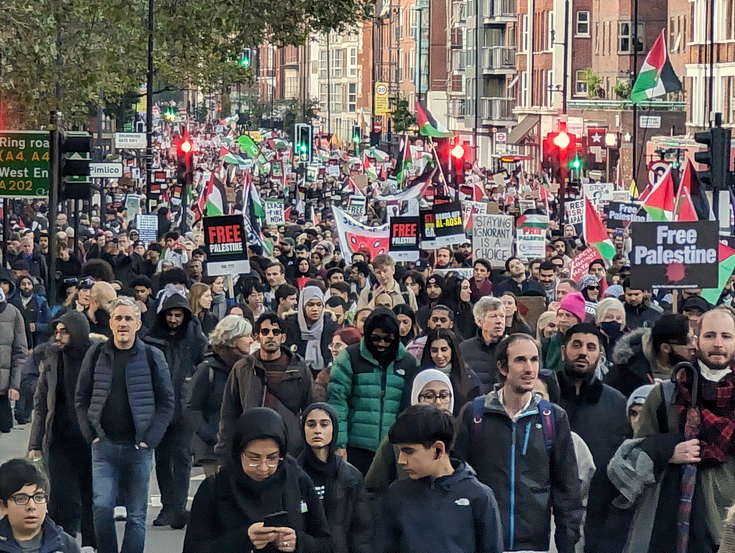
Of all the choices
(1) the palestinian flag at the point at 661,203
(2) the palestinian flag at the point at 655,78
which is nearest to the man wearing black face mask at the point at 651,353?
(1) the palestinian flag at the point at 661,203

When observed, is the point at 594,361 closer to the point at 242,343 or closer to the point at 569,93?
the point at 242,343

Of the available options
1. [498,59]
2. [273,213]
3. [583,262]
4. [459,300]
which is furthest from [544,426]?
[498,59]

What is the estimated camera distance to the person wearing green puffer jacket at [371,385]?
33.9ft

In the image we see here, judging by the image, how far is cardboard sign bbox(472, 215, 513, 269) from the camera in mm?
25531

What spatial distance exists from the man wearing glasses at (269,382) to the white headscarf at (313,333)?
399 cm

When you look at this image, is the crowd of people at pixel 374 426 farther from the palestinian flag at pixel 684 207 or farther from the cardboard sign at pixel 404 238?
the cardboard sign at pixel 404 238

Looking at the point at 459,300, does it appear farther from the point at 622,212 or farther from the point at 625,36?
the point at 625,36

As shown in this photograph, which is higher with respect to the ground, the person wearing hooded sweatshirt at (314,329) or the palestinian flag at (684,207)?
the palestinian flag at (684,207)

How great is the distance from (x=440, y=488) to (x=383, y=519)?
0.23 m

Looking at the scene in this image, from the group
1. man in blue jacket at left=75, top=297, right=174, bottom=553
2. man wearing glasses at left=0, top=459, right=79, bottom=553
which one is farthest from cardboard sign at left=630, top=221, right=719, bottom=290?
man wearing glasses at left=0, top=459, right=79, bottom=553

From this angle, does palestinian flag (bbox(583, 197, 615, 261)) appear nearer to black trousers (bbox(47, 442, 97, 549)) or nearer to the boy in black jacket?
black trousers (bbox(47, 442, 97, 549))

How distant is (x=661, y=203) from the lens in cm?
1978

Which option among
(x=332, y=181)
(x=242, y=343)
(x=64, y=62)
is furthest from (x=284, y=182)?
(x=242, y=343)

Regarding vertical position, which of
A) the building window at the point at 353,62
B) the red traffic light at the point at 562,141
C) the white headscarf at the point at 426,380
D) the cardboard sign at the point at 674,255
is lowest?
the white headscarf at the point at 426,380
